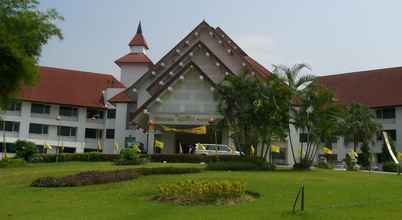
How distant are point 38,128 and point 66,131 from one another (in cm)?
324

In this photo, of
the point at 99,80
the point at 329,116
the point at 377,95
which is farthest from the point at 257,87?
the point at 99,80

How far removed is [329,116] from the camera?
32.5 m

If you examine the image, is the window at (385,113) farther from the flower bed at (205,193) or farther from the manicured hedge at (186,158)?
the flower bed at (205,193)

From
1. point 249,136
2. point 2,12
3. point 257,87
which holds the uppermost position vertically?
point 2,12

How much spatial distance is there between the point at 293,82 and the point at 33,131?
37542 mm

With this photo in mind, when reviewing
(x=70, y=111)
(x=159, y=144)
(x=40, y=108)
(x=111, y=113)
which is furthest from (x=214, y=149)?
(x=40, y=108)

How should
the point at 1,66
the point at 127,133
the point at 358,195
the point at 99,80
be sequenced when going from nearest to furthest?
the point at 358,195, the point at 1,66, the point at 127,133, the point at 99,80

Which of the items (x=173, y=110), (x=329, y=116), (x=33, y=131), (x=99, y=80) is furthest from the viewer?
(x=99, y=80)

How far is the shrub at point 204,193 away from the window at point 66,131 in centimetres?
4811

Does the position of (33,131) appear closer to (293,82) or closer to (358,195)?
(293,82)

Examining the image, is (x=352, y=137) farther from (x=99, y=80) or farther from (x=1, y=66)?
(x=1, y=66)

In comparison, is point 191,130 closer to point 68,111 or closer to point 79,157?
point 79,157

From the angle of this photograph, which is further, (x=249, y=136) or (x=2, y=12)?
(x=249, y=136)

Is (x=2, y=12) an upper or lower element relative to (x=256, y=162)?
upper
